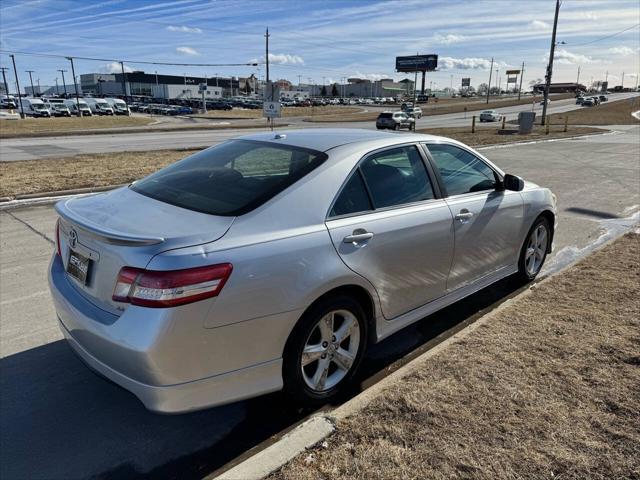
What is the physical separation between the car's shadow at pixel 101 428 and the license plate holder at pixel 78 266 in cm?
84

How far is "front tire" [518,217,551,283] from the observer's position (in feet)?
15.9

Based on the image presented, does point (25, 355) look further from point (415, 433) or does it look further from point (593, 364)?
point (593, 364)

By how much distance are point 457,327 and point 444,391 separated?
110cm

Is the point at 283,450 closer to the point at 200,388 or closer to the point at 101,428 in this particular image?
the point at 200,388

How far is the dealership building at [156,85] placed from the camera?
12781 cm

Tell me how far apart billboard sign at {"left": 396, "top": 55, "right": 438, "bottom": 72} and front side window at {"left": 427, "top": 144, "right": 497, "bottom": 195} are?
4136 inches

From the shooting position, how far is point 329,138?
3.56 meters

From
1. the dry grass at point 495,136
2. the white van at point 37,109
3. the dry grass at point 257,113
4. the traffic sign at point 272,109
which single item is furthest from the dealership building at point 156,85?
the traffic sign at point 272,109

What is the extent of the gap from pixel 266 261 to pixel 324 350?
0.75m

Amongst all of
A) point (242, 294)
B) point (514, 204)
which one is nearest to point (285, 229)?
point (242, 294)

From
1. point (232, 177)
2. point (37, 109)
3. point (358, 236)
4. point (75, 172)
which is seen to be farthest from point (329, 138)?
point (37, 109)

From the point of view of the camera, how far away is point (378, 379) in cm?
339

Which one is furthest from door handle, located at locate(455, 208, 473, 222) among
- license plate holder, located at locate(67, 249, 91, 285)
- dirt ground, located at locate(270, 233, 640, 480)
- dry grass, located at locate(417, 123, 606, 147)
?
dry grass, located at locate(417, 123, 606, 147)

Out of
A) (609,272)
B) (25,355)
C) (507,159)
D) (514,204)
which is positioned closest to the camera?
(25,355)
